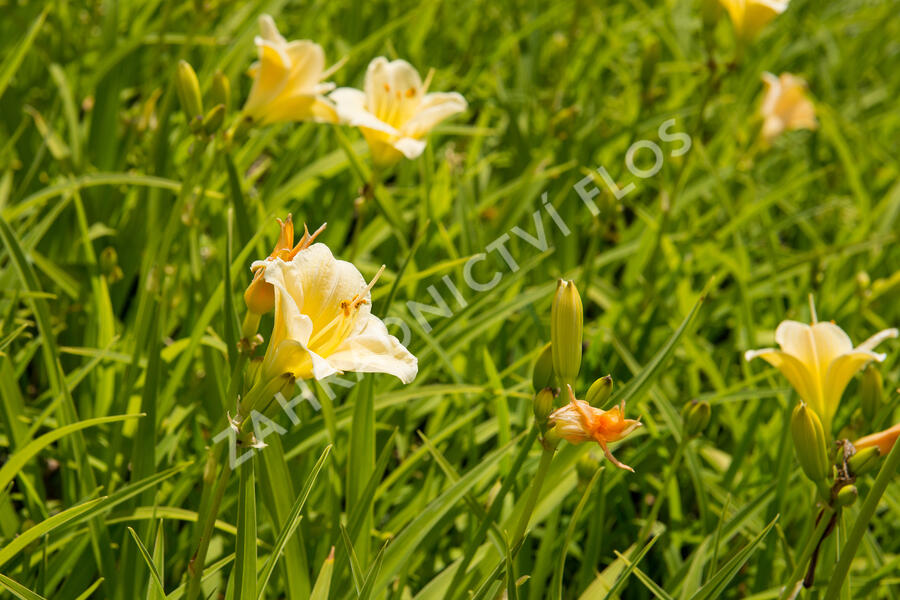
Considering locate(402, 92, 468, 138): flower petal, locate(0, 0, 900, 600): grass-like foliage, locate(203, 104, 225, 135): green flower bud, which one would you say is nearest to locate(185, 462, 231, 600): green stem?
locate(0, 0, 900, 600): grass-like foliage

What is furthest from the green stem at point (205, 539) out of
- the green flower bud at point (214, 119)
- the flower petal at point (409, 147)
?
the flower petal at point (409, 147)

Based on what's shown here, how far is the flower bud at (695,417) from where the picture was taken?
1.30 meters

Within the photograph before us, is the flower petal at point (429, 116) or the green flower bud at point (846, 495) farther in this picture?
the flower petal at point (429, 116)

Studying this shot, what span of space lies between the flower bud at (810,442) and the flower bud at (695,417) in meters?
0.23

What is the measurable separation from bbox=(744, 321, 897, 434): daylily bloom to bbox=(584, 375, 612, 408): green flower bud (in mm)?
356

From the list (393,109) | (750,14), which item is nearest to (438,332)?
(393,109)

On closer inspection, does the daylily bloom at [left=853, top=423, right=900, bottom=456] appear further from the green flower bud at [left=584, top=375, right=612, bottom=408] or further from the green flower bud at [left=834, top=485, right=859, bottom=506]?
the green flower bud at [left=584, top=375, right=612, bottom=408]

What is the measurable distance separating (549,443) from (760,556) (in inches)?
30.9

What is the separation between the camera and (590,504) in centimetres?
162

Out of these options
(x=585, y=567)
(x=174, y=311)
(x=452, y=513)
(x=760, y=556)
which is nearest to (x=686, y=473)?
(x=760, y=556)

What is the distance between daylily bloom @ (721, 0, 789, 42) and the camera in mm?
1896

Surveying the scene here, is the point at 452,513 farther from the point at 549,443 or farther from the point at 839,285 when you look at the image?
the point at 839,285

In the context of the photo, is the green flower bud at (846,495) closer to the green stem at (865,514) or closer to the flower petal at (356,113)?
the green stem at (865,514)

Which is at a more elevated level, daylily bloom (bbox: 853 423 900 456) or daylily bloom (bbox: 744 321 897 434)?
daylily bloom (bbox: 744 321 897 434)
